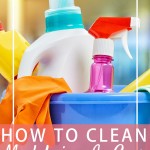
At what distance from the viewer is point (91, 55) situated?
472 millimetres

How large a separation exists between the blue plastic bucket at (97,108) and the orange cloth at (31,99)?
0.01 m

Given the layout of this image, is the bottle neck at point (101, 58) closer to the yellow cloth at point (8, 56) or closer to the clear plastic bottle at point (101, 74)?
the clear plastic bottle at point (101, 74)

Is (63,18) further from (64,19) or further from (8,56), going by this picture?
(8,56)

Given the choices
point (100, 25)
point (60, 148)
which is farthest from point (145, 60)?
point (60, 148)

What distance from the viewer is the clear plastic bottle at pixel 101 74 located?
44 cm

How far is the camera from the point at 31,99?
40 centimetres

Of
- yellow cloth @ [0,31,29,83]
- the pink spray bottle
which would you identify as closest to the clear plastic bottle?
the pink spray bottle

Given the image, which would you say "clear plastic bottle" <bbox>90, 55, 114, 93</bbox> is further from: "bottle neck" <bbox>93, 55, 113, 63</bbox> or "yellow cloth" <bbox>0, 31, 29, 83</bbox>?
"yellow cloth" <bbox>0, 31, 29, 83</bbox>

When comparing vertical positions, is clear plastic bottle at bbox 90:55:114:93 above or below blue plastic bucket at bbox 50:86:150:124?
above

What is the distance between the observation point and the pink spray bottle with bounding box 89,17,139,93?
1.44 ft

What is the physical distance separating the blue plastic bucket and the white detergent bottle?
0.19 ft

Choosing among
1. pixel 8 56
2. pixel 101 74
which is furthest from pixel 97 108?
pixel 8 56

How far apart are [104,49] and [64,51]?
53 mm

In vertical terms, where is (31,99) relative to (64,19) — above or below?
below
